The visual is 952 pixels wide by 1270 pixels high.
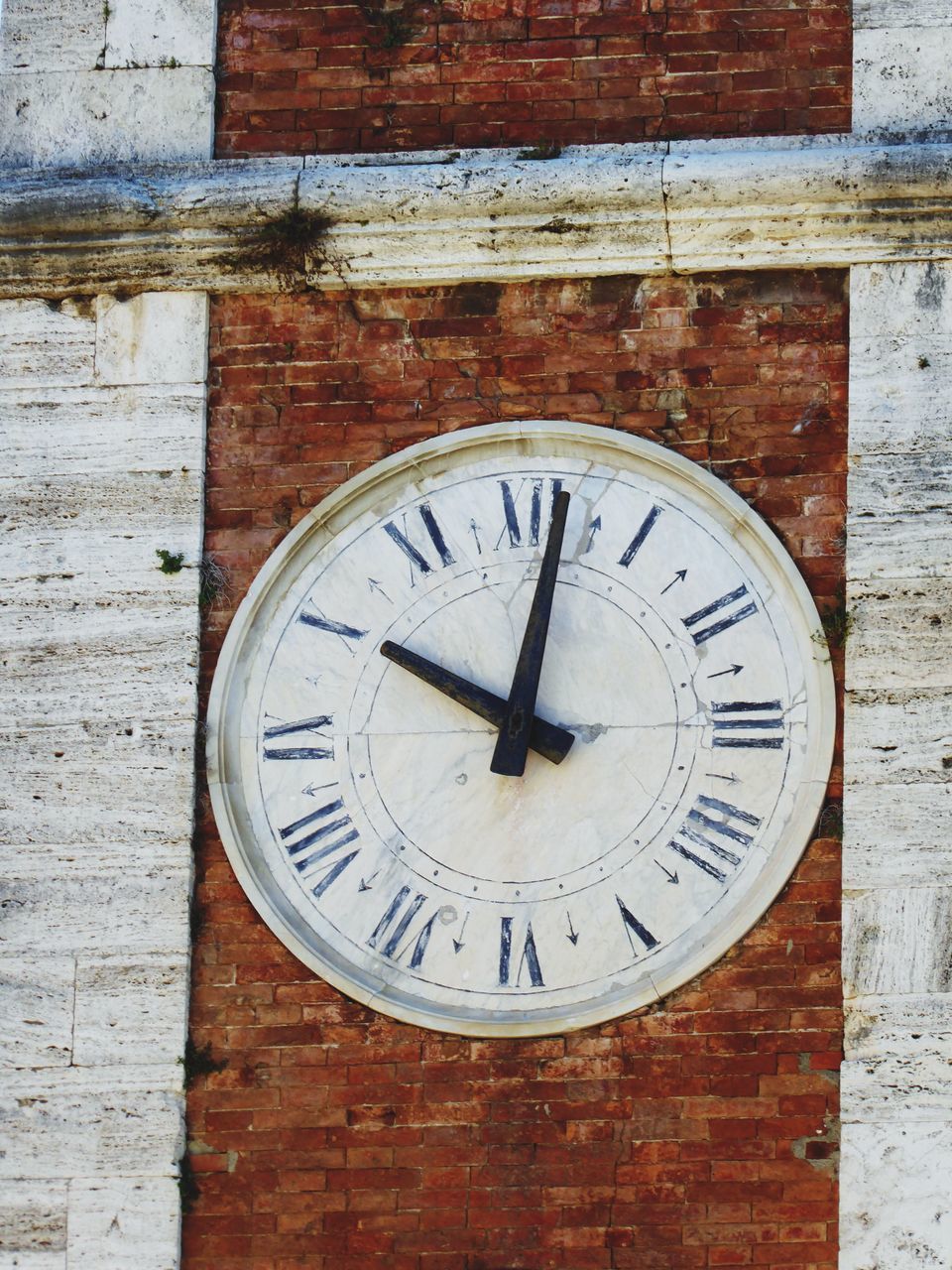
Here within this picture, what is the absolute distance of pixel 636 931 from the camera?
7.98 metres

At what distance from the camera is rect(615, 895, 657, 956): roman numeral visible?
26.1 ft

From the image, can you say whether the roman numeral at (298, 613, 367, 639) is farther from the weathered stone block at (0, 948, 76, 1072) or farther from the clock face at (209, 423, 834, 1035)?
the weathered stone block at (0, 948, 76, 1072)

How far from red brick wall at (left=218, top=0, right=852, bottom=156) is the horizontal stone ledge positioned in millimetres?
147

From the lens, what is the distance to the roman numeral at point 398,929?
8.05m

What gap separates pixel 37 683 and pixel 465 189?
6.50ft

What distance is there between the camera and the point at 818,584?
8.23 meters

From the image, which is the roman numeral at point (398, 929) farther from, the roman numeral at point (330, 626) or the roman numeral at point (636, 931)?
the roman numeral at point (330, 626)

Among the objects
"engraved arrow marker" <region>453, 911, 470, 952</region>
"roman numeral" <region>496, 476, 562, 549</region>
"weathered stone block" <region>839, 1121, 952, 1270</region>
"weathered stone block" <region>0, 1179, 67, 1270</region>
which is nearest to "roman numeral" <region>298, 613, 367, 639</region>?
"roman numeral" <region>496, 476, 562, 549</region>

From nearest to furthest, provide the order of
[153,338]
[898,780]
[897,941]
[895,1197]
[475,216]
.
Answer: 1. [895,1197]
2. [897,941]
3. [898,780]
4. [475,216]
5. [153,338]

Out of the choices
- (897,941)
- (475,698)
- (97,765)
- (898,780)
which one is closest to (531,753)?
(475,698)

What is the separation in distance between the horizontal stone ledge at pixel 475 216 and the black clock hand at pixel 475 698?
1235 mm

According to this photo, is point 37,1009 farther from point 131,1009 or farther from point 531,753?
point 531,753

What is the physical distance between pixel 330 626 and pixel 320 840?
66cm

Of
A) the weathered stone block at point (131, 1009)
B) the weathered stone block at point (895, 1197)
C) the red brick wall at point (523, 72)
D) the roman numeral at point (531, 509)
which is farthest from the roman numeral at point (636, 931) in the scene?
the red brick wall at point (523, 72)
